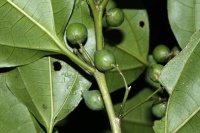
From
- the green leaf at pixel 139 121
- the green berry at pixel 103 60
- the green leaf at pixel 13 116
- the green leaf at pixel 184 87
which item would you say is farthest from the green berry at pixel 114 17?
the green leaf at pixel 139 121

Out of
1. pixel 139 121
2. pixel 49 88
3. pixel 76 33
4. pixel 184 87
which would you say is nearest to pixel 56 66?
pixel 49 88

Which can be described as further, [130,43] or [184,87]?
[130,43]

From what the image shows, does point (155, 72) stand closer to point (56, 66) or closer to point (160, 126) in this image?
point (160, 126)

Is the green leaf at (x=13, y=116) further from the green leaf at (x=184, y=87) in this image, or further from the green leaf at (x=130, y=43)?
the green leaf at (x=184, y=87)

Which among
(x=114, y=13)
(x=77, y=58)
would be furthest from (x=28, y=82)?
(x=114, y=13)

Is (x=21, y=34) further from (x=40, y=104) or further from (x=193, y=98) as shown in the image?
(x=193, y=98)

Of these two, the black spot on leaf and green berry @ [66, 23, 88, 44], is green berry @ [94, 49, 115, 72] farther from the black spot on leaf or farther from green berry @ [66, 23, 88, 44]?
the black spot on leaf

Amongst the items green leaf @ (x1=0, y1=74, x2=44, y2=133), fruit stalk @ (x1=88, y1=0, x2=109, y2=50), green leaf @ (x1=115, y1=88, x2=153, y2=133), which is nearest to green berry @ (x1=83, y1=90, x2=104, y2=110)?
fruit stalk @ (x1=88, y1=0, x2=109, y2=50)

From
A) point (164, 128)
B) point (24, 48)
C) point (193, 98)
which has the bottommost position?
point (164, 128)

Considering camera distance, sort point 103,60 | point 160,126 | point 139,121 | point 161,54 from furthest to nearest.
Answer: point 139,121, point 161,54, point 160,126, point 103,60
